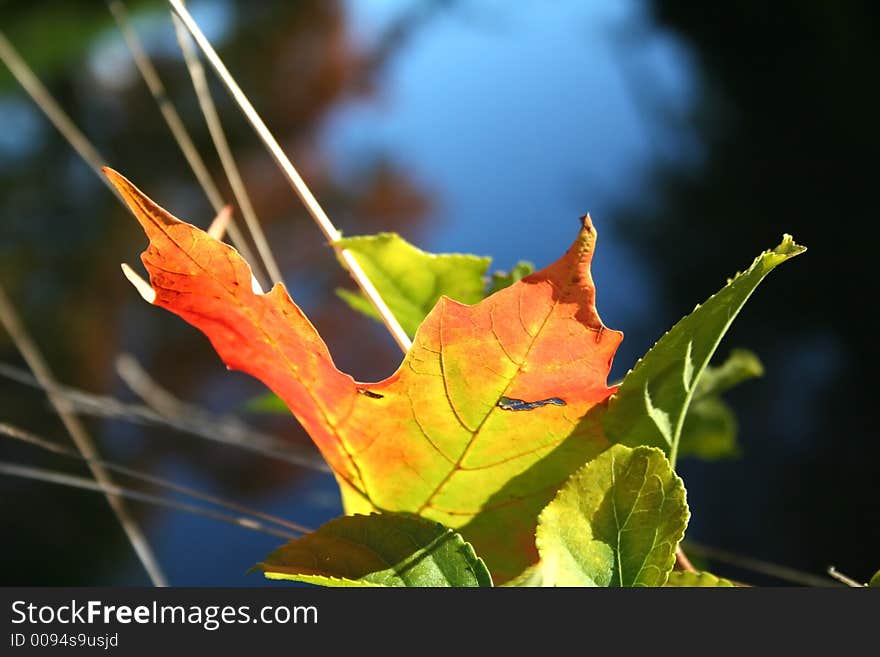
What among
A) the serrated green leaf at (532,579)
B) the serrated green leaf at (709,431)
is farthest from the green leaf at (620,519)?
the serrated green leaf at (709,431)

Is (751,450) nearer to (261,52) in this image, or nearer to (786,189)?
(786,189)

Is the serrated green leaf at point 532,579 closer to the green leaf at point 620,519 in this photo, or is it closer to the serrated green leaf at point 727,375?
the green leaf at point 620,519

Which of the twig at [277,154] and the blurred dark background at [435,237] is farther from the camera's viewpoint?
the blurred dark background at [435,237]

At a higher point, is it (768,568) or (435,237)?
(435,237)

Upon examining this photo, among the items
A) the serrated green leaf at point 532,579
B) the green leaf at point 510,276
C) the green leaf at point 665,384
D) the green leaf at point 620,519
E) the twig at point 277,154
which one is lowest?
the serrated green leaf at point 532,579

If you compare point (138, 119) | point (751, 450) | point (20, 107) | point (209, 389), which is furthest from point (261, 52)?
point (751, 450)

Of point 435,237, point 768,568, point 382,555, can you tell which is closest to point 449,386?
point 382,555

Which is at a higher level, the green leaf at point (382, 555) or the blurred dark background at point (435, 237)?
the blurred dark background at point (435, 237)

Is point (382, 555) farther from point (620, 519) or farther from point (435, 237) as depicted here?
point (435, 237)
